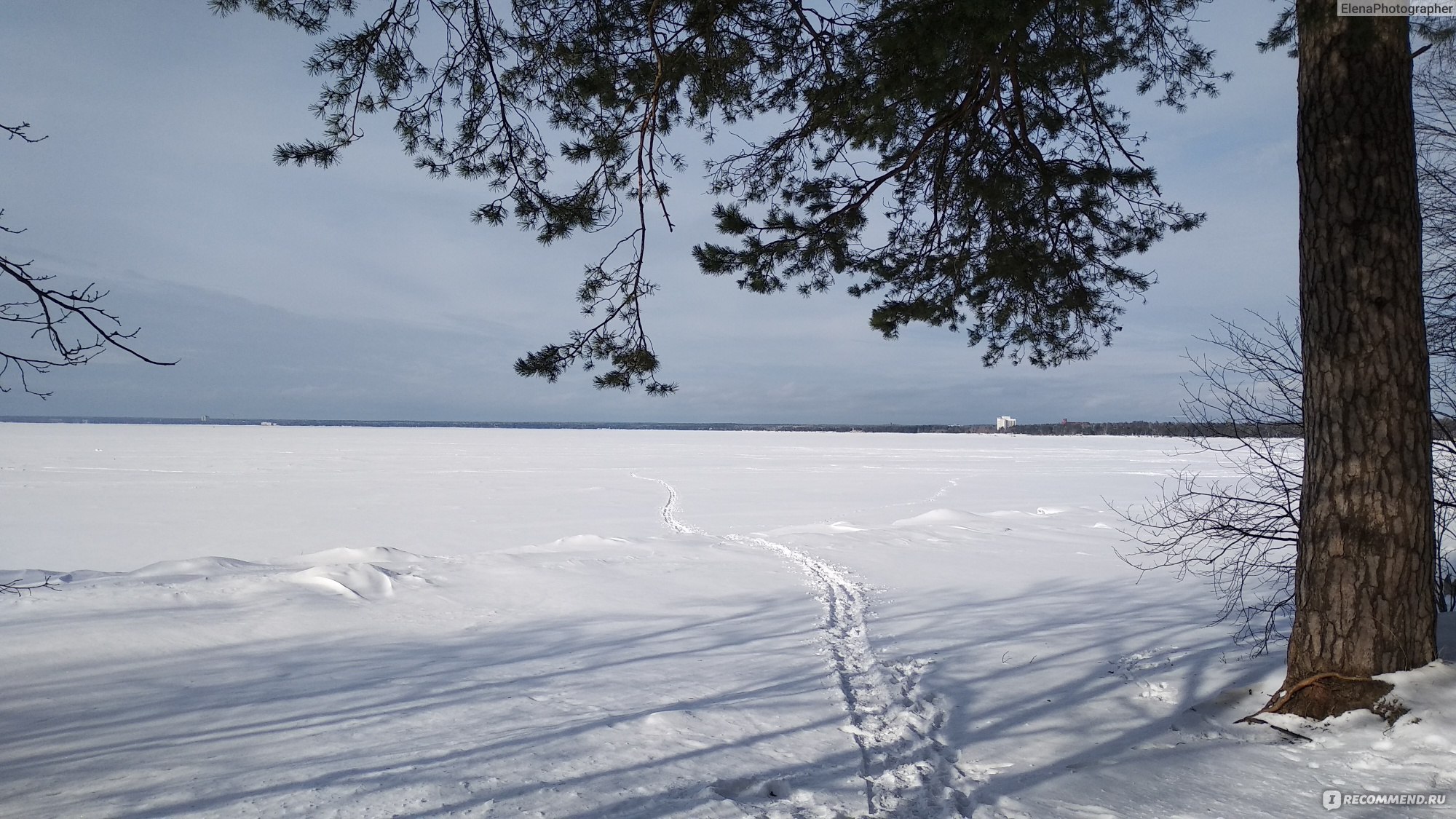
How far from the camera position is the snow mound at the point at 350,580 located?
7230 millimetres

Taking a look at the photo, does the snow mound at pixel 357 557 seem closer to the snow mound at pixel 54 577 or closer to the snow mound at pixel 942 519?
the snow mound at pixel 54 577

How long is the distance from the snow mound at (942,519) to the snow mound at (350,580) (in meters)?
7.95

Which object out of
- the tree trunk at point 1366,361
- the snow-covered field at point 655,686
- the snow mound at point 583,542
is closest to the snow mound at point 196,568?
the snow-covered field at point 655,686

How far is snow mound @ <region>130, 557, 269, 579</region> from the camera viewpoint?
764 cm

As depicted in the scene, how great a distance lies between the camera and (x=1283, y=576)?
830cm

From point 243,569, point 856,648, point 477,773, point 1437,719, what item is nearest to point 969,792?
point 1437,719

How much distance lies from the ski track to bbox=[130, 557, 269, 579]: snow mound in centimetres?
625

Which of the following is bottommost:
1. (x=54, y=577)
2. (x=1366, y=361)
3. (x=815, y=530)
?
(x=815, y=530)

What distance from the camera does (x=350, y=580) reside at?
7.55 meters

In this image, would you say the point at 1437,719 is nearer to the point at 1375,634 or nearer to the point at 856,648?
the point at 1375,634

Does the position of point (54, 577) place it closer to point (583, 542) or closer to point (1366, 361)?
point (583, 542)

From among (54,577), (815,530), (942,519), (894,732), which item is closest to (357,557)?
(54,577)

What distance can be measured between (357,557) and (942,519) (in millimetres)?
9011

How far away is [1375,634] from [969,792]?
189 cm
